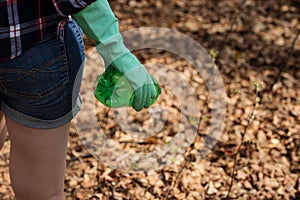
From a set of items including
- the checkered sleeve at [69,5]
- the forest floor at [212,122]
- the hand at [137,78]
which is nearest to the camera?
the checkered sleeve at [69,5]

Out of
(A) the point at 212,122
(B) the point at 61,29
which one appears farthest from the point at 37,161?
(A) the point at 212,122

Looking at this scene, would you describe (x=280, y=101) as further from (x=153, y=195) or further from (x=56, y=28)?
(x=56, y=28)

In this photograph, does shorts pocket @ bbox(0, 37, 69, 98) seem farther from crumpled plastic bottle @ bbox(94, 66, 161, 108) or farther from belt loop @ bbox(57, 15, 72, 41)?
crumpled plastic bottle @ bbox(94, 66, 161, 108)

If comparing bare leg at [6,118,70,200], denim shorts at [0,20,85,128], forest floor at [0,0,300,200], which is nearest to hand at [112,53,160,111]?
denim shorts at [0,20,85,128]

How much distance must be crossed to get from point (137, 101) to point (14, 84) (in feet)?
0.99

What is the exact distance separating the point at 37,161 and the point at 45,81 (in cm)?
27

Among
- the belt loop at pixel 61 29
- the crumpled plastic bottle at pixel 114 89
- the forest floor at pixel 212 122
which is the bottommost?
the forest floor at pixel 212 122

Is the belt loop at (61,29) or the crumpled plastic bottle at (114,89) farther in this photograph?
the crumpled plastic bottle at (114,89)

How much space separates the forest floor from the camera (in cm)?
228

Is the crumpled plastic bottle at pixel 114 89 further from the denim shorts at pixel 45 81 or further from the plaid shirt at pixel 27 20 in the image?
the plaid shirt at pixel 27 20

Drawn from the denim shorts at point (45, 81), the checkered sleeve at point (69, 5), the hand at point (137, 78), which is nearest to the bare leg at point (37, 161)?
the denim shorts at point (45, 81)

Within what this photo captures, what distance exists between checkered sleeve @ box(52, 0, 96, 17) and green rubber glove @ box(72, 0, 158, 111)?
50mm

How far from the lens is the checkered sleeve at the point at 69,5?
1.14 metres

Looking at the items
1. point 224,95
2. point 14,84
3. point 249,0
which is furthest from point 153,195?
point 249,0
